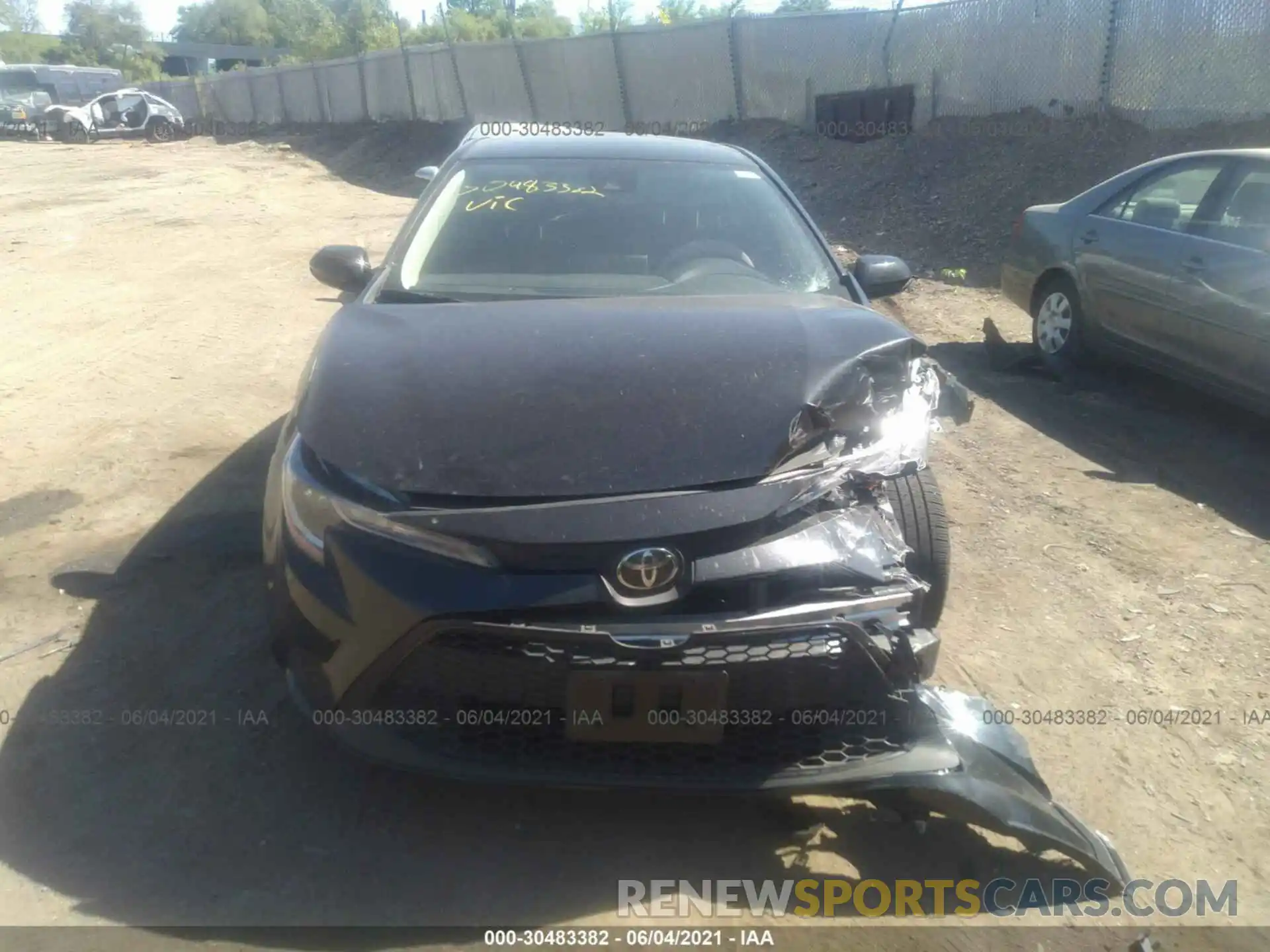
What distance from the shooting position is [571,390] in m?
2.74

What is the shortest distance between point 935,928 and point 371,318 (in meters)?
2.24

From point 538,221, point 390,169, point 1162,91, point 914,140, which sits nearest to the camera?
point 538,221

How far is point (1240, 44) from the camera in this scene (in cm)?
1107

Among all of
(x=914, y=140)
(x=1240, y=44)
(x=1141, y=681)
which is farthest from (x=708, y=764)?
(x=914, y=140)

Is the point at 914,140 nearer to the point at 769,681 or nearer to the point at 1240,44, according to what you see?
the point at 1240,44

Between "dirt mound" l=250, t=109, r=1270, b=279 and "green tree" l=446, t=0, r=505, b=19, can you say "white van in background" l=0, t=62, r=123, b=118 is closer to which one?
"green tree" l=446, t=0, r=505, b=19

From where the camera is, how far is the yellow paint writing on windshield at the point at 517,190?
4.02 metres

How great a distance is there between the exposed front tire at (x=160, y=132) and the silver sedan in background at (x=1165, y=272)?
31.3m

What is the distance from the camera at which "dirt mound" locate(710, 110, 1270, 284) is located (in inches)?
435

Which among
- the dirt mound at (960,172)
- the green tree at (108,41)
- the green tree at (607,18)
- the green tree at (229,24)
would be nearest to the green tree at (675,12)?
the green tree at (607,18)

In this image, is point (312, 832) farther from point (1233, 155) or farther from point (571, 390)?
point (1233, 155)

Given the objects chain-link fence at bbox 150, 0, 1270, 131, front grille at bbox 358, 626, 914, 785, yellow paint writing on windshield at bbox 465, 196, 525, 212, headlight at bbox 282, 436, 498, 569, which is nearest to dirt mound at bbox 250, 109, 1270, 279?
chain-link fence at bbox 150, 0, 1270, 131
